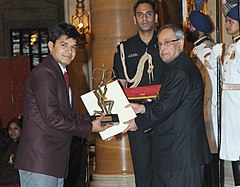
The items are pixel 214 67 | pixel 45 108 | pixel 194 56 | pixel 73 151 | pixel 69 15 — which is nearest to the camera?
pixel 45 108

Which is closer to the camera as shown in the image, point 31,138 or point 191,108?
point 31,138

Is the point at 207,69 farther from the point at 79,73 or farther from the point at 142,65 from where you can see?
the point at 79,73

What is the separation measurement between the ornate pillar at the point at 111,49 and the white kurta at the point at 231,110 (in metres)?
1.45

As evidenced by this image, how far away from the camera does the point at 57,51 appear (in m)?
3.65

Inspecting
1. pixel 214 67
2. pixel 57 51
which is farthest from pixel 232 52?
A: pixel 57 51

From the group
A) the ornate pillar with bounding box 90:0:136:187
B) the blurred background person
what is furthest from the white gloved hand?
the blurred background person

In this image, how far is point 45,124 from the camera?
3484 millimetres

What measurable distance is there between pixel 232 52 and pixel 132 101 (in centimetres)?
113

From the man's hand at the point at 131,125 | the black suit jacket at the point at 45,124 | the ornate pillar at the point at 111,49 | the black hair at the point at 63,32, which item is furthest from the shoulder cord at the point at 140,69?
the ornate pillar at the point at 111,49

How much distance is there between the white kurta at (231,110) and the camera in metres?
5.13

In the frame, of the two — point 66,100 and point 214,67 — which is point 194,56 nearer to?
point 214,67

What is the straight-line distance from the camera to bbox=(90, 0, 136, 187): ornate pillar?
6.40 metres

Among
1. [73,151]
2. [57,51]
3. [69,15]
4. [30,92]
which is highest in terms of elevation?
[69,15]

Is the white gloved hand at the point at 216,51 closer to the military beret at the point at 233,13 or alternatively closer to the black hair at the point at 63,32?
the military beret at the point at 233,13
